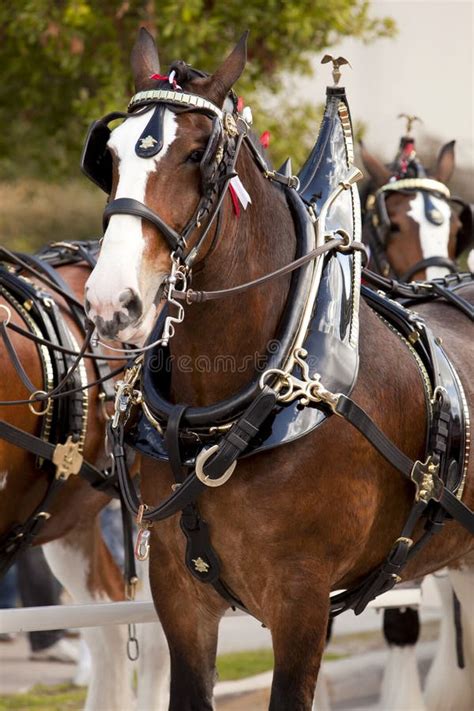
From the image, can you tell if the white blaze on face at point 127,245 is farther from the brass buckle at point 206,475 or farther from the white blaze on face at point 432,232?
the white blaze on face at point 432,232

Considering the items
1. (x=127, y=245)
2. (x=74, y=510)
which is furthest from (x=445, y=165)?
(x=127, y=245)

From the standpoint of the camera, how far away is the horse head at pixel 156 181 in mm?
2400

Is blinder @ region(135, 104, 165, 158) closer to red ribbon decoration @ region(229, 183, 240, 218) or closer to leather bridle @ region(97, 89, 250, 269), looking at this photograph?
leather bridle @ region(97, 89, 250, 269)

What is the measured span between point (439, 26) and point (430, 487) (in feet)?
26.4

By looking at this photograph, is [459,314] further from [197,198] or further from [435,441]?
[197,198]

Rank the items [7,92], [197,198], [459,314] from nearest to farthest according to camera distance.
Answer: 1. [197,198]
2. [459,314]
3. [7,92]

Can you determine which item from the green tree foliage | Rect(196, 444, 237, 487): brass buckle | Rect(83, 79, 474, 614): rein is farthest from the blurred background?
Rect(196, 444, 237, 487): brass buckle

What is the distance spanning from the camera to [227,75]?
2648 mm

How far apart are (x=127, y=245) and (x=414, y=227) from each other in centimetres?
291

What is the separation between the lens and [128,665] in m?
4.56

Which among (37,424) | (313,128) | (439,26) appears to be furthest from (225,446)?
(439,26)

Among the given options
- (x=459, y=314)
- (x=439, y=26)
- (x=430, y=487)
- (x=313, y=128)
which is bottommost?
(x=430, y=487)

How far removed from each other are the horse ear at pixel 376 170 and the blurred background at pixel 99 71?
1090 millimetres

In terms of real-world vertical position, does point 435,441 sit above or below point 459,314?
below
